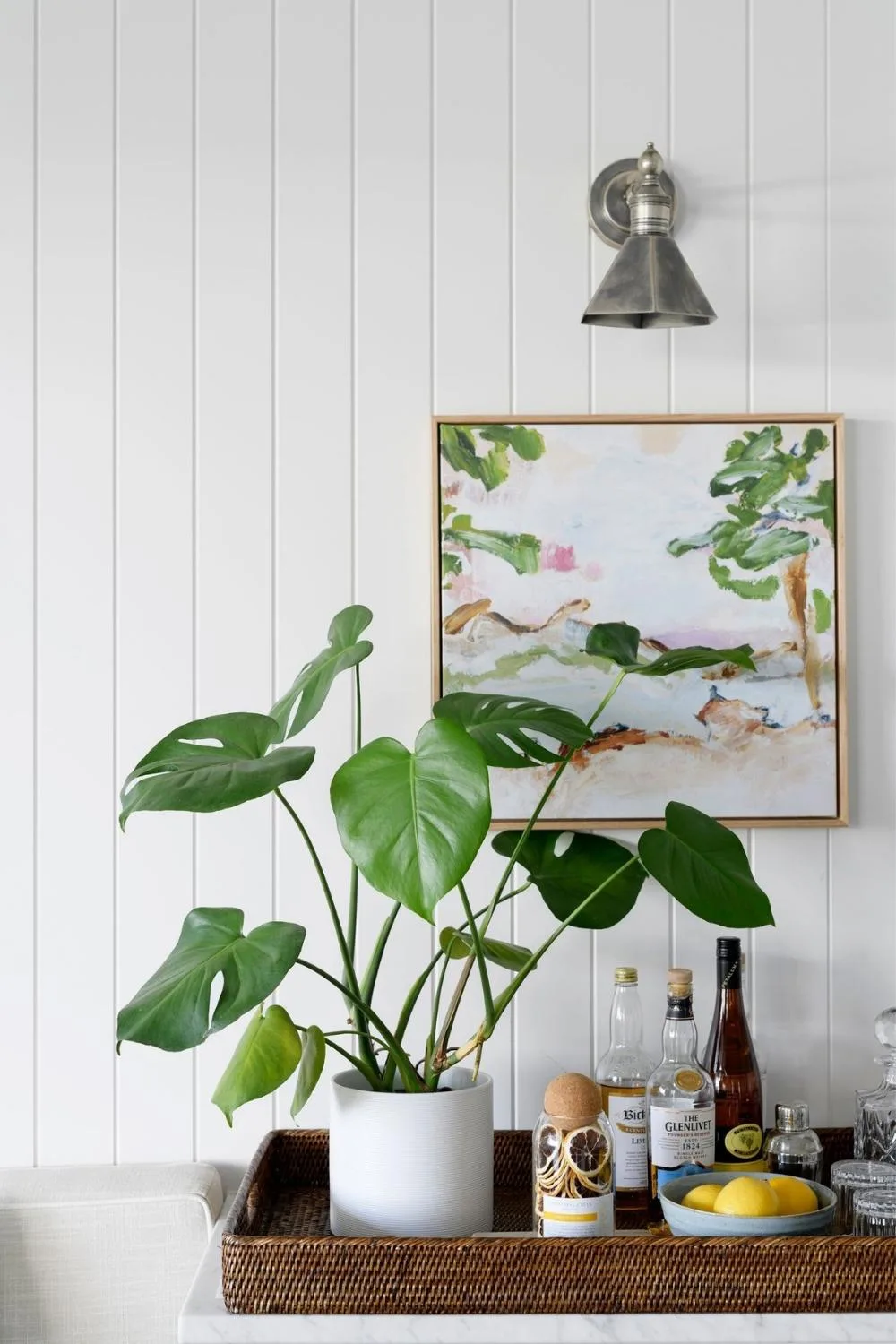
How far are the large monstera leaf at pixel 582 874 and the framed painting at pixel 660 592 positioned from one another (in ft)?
0.21

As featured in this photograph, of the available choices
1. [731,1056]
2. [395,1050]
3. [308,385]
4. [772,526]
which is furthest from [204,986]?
[772,526]

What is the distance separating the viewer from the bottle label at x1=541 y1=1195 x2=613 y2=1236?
3.98ft

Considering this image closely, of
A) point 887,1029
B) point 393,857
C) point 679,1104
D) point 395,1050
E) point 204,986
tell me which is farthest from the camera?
point 887,1029

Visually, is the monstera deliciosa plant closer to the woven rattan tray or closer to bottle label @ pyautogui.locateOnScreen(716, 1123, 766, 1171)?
the woven rattan tray

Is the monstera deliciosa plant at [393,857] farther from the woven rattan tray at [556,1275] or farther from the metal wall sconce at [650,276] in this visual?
the metal wall sconce at [650,276]

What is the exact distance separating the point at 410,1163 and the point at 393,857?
0.38m

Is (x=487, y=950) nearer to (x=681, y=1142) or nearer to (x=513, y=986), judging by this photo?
(x=513, y=986)

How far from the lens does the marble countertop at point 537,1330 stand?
1.13m

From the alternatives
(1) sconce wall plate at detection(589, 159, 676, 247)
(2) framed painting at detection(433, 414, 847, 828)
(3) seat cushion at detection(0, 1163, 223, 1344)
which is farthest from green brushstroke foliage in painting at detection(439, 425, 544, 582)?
(3) seat cushion at detection(0, 1163, 223, 1344)

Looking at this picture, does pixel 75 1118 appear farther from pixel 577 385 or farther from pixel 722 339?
pixel 722 339

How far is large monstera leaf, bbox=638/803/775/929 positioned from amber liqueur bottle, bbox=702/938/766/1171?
0.66 feet

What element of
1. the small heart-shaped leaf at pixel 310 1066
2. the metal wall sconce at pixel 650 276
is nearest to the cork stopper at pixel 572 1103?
the small heart-shaped leaf at pixel 310 1066

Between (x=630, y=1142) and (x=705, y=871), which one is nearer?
(x=705, y=871)

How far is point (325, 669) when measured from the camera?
4.13 ft
